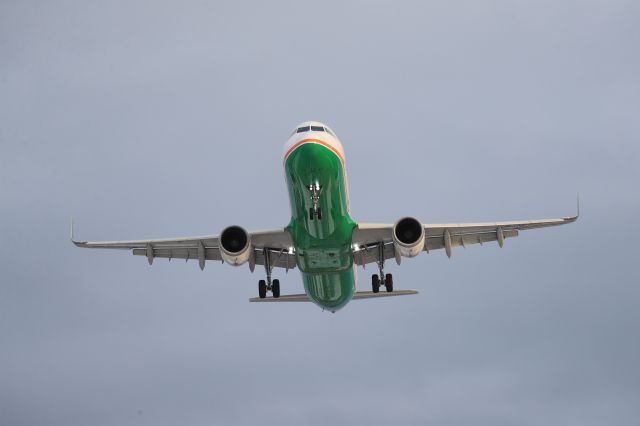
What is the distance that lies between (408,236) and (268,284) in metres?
7.99

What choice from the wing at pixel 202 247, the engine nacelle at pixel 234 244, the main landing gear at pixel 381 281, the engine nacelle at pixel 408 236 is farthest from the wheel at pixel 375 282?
the engine nacelle at pixel 234 244

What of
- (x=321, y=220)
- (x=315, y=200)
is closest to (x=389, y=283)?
(x=321, y=220)

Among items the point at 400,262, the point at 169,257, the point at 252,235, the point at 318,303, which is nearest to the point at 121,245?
the point at 169,257

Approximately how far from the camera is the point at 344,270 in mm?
36500

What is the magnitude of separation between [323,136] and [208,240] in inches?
297

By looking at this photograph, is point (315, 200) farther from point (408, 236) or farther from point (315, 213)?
point (408, 236)

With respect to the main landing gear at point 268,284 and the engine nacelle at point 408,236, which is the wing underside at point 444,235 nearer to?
the engine nacelle at point 408,236

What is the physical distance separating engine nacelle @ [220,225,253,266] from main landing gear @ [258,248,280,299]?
4.52 m

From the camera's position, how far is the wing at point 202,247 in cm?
3688

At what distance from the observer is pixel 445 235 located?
37.4 m

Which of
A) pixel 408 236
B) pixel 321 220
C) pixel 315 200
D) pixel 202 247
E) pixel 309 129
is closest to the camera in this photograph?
pixel 315 200

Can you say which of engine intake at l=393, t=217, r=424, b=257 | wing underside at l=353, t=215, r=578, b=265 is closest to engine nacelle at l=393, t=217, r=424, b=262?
engine intake at l=393, t=217, r=424, b=257

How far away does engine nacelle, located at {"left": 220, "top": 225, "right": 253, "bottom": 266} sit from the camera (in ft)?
112

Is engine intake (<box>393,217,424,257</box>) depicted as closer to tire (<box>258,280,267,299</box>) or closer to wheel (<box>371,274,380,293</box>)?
wheel (<box>371,274,380,293</box>)
